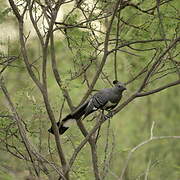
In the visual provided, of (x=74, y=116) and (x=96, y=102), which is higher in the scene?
(x=96, y=102)

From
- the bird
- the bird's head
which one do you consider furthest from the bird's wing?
the bird's head

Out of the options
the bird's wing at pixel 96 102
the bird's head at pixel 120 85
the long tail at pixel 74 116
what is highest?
the bird's head at pixel 120 85

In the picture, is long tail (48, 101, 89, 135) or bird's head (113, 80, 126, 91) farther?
bird's head (113, 80, 126, 91)

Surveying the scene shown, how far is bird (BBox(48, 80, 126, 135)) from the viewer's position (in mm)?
4579

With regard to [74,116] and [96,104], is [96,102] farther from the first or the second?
[74,116]

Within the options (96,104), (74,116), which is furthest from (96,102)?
(74,116)

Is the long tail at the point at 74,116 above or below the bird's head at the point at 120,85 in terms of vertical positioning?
below

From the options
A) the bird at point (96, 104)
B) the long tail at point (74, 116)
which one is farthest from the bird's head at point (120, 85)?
the long tail at point (74, 116)

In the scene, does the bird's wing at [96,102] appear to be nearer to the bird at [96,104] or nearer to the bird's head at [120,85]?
the bird at [96,104]

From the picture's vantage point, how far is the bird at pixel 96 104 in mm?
4579

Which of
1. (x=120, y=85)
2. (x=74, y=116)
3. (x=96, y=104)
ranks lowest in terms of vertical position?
(x=74, y=116)

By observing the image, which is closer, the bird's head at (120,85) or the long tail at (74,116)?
the long tail at (74,116)

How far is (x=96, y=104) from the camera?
463cm

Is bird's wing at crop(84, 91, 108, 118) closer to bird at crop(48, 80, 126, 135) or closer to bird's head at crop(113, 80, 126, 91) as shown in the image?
bird at crop(48, 80, 126, 135)
